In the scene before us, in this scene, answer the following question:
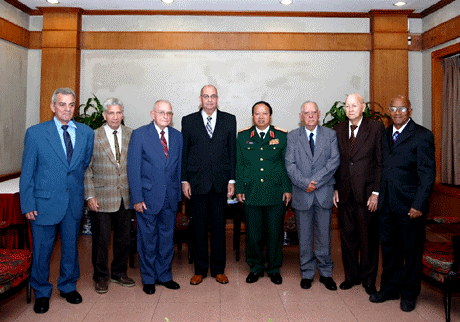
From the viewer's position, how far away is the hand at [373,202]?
323cm

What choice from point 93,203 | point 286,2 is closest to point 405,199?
point 93,203

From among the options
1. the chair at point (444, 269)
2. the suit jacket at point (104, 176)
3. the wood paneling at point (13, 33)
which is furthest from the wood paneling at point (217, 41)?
the chair at point (444, 269)

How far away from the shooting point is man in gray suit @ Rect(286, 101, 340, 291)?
134 inches

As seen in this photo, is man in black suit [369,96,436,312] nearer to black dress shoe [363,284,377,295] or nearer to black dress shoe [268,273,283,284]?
black dress shoe [363,284,377,295]

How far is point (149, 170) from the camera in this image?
3.33 meters

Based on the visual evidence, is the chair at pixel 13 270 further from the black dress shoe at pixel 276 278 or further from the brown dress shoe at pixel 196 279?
the black dress shoe at pixel 276 278

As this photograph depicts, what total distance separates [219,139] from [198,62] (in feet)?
8.96

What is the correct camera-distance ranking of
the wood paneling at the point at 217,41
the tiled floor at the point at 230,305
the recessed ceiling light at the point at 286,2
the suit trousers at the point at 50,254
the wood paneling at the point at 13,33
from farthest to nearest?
the wood paneling at the point at 217,41 < the recessed ceiling light at the point at 286,2 < the wood paneling at the point at 13,33 < the suit trousers at the point at 50,254 < the tiled floor at the point at 230,305

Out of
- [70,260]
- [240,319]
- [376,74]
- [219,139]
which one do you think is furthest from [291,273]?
[376,74]

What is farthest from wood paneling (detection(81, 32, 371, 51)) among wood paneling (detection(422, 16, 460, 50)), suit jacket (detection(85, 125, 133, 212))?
suit jacket (detection(85, 125, 133, 212))

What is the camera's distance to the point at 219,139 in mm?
3559

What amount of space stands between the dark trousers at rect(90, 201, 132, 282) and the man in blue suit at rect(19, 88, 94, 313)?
0.26m

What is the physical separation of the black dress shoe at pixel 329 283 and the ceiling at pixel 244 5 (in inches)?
145

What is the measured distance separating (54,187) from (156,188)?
78 cm
